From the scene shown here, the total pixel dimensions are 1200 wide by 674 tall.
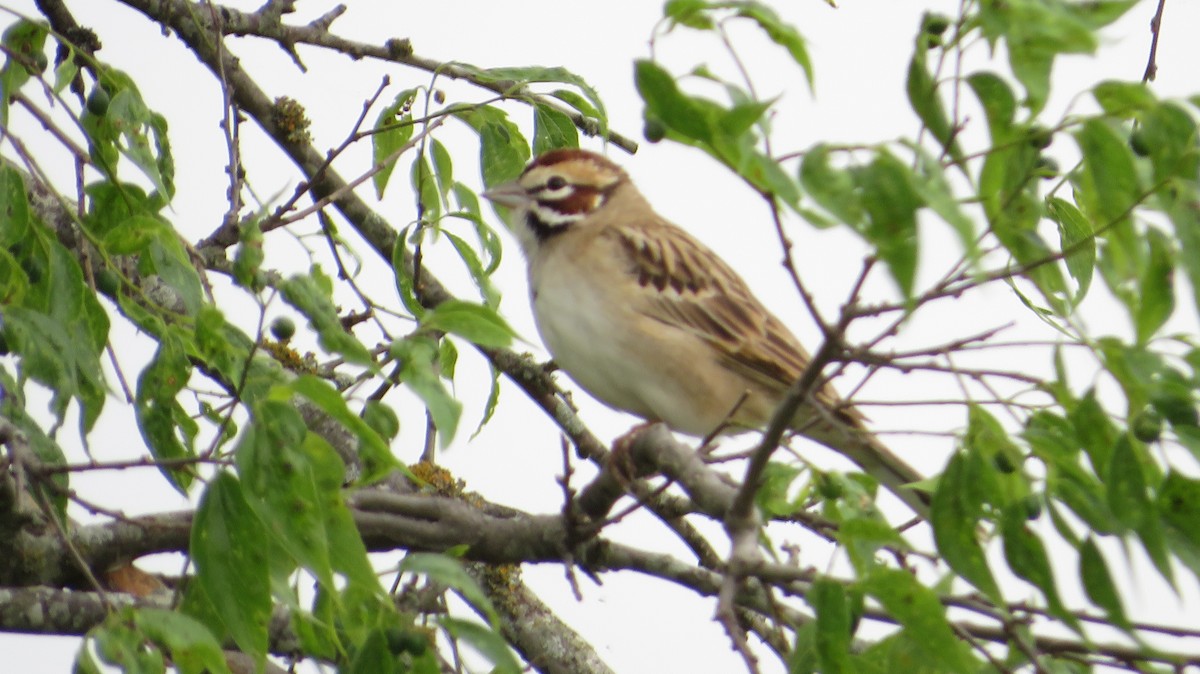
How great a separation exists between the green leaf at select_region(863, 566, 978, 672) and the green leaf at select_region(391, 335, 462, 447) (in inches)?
28.9

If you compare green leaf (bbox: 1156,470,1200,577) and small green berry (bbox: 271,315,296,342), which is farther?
small green berry (bbox: 271,315,296,342)

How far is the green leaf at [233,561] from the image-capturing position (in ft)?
8.48

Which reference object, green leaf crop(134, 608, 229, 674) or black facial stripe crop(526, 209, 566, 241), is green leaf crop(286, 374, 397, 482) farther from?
black facial stripe crop(526, 209, 566, 241)

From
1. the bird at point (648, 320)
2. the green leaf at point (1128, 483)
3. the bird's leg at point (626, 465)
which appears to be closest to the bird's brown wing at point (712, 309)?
the bird at point (648, 320)

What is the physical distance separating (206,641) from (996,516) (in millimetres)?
1270

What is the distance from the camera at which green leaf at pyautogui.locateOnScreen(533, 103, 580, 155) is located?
14.7ft

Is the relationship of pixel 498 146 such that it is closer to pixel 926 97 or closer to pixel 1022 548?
pixel 1022 548

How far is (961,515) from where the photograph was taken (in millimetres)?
2381

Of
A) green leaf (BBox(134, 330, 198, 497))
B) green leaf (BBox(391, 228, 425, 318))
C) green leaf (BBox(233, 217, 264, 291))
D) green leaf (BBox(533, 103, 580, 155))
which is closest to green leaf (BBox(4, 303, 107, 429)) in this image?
green leaf (BBox(134, 330, 198, 497))

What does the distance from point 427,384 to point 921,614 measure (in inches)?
35.0

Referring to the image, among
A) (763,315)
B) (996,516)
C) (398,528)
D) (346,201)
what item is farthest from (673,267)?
(996,516)

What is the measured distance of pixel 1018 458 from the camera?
2.36 meters

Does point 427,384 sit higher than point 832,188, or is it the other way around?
point 427,384

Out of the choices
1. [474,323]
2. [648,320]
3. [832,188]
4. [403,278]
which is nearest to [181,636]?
[474,323]
